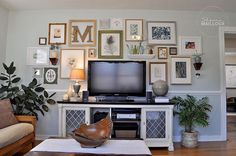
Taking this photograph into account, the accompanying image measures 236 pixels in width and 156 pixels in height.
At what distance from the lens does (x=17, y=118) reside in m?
2.86

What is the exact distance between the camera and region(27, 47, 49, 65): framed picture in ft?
12.1

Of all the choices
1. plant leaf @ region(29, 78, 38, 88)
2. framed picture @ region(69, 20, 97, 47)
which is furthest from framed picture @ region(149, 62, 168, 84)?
plant leaf @ region(29, 78, 38, 88)

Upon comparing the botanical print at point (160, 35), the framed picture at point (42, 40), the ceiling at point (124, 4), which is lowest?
the framed picture at point (42, 40)

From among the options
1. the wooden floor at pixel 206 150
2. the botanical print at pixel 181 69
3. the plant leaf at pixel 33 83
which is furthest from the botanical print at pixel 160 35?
the plant leaf at pixel 33 83

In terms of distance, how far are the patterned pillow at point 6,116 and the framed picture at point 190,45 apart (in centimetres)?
303

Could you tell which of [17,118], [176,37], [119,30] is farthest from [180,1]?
[17,118]

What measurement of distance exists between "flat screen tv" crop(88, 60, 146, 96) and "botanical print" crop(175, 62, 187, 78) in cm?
66

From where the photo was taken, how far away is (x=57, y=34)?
3695 millimetres

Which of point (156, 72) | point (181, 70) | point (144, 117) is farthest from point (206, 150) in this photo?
point (156, 72)

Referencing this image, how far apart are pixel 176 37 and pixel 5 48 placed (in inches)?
129

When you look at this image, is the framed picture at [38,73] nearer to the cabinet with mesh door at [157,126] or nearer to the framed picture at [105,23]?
the framed picture at [105,23]

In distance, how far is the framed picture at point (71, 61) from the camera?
363cm

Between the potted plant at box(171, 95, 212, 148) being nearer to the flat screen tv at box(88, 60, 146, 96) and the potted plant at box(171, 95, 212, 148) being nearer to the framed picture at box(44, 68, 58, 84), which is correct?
the flat screen tv at box(88, 60, 146, 96)

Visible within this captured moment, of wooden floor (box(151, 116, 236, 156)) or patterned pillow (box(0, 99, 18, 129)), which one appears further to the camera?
wooden floor (box(151, 116, 236, 156))
